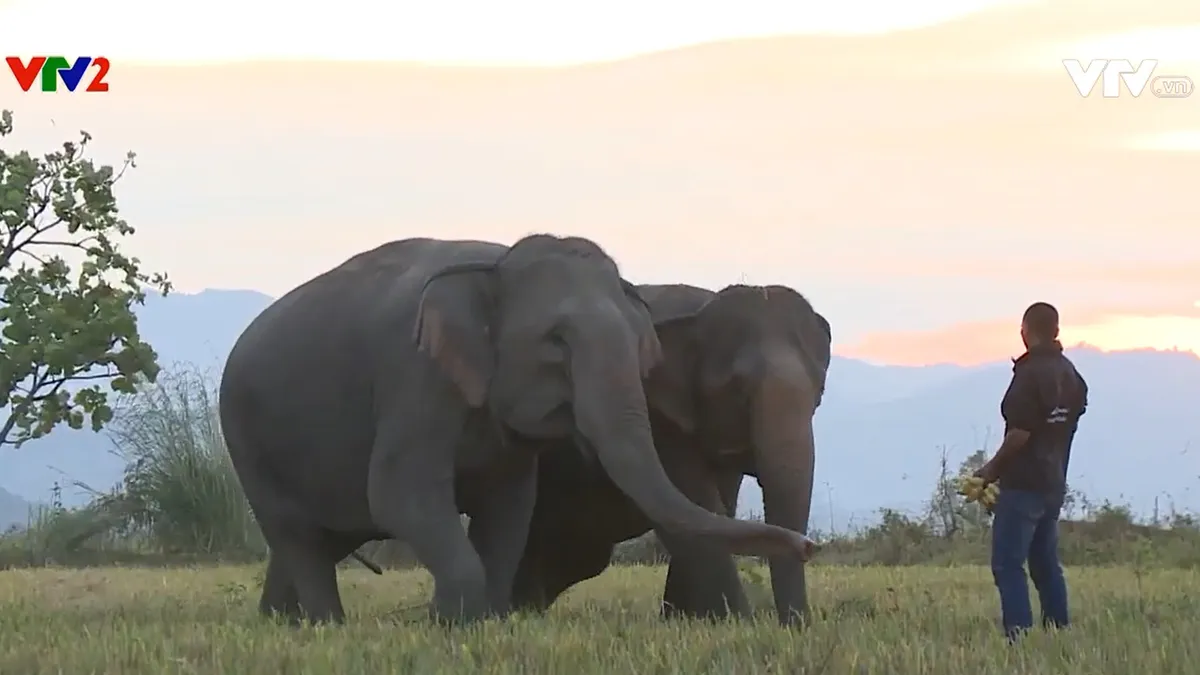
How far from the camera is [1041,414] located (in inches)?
359

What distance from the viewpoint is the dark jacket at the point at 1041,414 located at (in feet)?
29.9

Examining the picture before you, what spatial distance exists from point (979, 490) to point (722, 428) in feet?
6.69

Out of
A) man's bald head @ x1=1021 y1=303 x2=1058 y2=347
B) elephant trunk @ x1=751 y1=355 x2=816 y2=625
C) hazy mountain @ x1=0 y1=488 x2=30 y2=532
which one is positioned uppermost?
hazy mountain @ x1=0 y1=488 x2=30 y2=532

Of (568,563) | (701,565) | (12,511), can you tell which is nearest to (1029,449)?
(701,565)

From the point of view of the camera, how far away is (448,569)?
31.6 feet

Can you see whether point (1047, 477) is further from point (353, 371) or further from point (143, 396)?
point (143, 396)

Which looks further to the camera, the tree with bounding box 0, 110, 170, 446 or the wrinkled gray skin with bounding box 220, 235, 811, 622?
the tree with bounding box 0, 110, 170, 446

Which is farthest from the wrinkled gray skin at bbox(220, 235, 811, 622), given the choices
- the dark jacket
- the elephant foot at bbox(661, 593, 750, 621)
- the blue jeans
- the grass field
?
the dark jacket

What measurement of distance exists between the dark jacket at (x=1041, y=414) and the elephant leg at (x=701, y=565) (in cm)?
229

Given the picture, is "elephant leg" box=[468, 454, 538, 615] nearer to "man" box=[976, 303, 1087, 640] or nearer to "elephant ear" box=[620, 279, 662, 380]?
"elephant ear" box=[620, 279, 662, 380]

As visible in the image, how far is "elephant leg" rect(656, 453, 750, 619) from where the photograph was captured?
11055 millimetres

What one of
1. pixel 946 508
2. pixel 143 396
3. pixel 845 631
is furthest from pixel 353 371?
pixel 143 396

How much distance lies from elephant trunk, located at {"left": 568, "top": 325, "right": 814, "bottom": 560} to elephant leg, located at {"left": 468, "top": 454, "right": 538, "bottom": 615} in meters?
1.28

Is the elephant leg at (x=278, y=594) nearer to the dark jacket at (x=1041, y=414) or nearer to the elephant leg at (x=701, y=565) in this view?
the elephant leg at (x=701, y=565)
